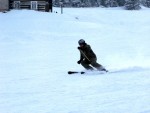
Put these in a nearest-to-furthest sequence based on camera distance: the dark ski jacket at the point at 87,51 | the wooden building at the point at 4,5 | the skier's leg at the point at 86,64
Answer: the dark ski jacket at the point at 87,51 < the skier's leg at the point at 86,64 < the wooden building at the point at 4,5

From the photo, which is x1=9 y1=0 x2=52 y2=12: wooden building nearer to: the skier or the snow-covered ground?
the snow-covered ground

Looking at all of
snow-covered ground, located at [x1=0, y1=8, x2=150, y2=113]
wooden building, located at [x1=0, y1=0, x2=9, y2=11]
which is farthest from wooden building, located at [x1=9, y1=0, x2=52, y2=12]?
snow-covered ground, located at [x1=0, y1=8, x2=150, y2=113]

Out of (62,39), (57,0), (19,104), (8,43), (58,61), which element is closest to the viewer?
(19,104)

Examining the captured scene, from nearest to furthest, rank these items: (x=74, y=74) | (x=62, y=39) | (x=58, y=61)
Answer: (x=74, y=74) < (x=58, y=61) < (x=62, y=39)

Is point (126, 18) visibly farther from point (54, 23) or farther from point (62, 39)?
point (62, 39)

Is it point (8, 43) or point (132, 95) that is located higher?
point (132, 95)

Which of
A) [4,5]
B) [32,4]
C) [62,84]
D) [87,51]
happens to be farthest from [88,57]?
[32,4]

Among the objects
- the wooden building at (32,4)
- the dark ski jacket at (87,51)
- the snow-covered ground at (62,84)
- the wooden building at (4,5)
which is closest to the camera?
the snow-covered ground at (62,84)

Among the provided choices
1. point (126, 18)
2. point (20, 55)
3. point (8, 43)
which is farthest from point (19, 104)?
point (126, 18)

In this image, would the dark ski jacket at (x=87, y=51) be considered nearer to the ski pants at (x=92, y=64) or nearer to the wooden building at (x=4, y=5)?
the ski pants at (x=92, y=64)

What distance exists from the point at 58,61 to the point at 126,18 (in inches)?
1714

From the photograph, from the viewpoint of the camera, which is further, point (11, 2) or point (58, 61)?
point (11, 2)

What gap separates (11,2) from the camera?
46.4 m

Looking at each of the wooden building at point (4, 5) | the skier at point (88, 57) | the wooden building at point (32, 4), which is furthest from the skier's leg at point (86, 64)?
the wooden building at point (32, 4)
